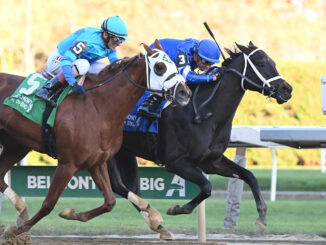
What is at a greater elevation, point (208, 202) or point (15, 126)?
point (15, 126)

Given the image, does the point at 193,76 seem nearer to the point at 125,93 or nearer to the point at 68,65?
the point at 125,93

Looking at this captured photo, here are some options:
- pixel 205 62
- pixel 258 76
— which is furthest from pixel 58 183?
pixel 258 76

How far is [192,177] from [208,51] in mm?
1158

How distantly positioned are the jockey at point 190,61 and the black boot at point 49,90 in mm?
831

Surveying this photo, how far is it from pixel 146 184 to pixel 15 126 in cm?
151

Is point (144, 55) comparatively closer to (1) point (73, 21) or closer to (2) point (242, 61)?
(2) point (242, 61)

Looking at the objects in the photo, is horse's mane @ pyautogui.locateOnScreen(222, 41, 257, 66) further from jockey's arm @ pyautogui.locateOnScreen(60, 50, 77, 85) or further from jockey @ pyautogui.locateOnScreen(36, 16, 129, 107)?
jockey's arm @ pyautogui.locateOnScreen(60, 50, 77, 85)

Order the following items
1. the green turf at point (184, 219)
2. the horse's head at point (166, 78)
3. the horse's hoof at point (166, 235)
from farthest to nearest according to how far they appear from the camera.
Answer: the green turf at point (184, 219)
the horse's hoof at point (166, 235)
the horse's head at point (166, 78)

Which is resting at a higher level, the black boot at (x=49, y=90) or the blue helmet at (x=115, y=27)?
the blue helmet at (x=115, y=27)

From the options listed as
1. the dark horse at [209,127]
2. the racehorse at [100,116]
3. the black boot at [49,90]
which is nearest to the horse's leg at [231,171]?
the dark horse at [209,127]

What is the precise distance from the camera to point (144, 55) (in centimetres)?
640

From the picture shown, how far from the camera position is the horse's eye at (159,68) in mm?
6168

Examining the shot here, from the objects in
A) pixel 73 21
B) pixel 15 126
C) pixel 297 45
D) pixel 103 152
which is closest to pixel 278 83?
pixel 103 152

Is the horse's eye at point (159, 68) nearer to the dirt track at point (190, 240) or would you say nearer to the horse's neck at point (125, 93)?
the horse's neck at point (125, 93)
